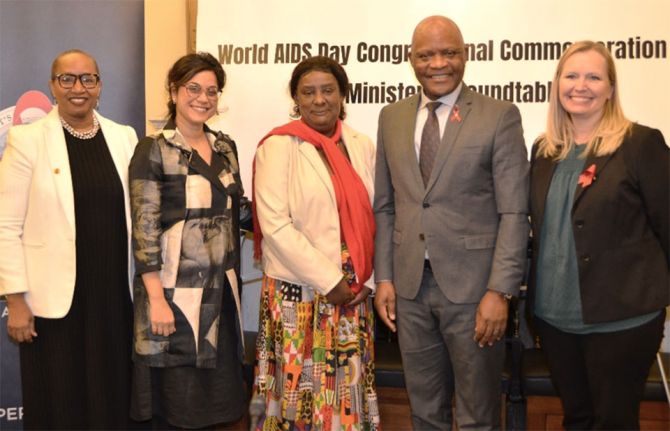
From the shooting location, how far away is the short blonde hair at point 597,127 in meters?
2.18

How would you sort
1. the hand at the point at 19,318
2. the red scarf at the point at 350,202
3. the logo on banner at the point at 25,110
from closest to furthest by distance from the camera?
the hand at the point at 19,318
the red scarf at the point at 350,202
the logo on banner at the point at 25,110

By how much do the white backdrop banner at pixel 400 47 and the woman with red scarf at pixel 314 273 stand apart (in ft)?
2.55

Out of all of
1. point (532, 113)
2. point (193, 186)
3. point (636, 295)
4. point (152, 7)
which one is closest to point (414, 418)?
point (636, 295)

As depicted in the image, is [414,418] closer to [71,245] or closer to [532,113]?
[71,245]

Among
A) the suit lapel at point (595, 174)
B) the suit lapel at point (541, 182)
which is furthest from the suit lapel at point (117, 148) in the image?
the suit lapel at point (595, 174)

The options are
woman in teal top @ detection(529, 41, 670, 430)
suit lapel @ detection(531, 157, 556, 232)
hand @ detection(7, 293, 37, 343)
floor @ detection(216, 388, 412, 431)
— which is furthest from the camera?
floor @ detection(216, 388, 412, 431)

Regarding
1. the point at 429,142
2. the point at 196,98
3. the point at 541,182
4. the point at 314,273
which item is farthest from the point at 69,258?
the point at 541,182

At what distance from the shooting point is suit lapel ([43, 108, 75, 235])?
2.52m

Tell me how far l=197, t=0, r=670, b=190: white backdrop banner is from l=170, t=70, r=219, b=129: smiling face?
3.02 ft

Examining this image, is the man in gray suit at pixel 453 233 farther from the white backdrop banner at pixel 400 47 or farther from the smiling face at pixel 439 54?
the white backdrop banner at pixel 400 47

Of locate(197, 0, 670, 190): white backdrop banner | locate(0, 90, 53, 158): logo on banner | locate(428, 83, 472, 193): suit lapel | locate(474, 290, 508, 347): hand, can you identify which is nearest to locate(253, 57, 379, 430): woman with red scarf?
locate(428, 83, 472, 193): suit lapel

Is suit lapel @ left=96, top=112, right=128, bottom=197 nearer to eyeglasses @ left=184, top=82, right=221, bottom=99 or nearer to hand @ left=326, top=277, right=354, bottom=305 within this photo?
eyeglasses @ left=184, top=82, right=221, bottom=99

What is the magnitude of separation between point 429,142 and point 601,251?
0.70 metres

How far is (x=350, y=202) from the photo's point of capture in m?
2.62
